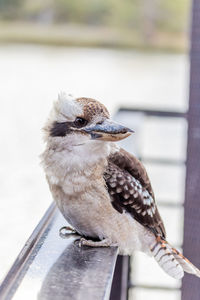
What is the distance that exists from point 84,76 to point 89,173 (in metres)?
6.10

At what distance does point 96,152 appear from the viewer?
1.31 metres

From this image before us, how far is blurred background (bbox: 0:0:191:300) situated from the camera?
5.04 m

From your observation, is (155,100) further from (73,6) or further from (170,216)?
(73,6)

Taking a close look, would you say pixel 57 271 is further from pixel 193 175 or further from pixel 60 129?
pixel 193 175

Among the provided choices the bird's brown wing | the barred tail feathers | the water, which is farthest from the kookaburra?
the water

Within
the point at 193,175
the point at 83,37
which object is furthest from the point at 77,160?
the point at 83,37

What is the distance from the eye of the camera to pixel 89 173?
4.29 ft

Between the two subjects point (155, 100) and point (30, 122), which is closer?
point (30, 122)

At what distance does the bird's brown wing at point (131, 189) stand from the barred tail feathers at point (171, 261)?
40 millimetres

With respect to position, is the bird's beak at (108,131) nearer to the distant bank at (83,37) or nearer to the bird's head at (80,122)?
the bird's head at (80,122)

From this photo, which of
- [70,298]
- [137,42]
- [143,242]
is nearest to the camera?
[70,298]

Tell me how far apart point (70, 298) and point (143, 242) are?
0.61 m

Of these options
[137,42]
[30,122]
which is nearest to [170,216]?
[30,122]

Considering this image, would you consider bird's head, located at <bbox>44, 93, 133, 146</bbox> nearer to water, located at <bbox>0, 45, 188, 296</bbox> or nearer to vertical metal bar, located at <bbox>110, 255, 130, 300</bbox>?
vertical metal bar, located at <bbox>110, 255, 130, 300</bbox>
